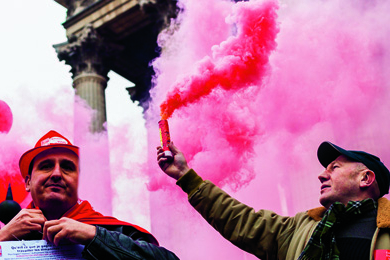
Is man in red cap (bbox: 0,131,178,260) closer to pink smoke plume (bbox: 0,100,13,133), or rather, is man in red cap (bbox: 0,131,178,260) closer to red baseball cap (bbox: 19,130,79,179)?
red baseball cap (bbox: 19,130,79,179)

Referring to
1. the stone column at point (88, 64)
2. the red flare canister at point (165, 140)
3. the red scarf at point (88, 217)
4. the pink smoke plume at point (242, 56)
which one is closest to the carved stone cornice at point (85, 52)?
the stone column at point (88, 64)

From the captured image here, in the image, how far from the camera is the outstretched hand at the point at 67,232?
2.34 metres

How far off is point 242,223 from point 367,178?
0.85 m

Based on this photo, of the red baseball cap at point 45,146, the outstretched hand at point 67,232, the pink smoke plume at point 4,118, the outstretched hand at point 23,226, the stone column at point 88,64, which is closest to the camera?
the outstretched hand at point 67,232

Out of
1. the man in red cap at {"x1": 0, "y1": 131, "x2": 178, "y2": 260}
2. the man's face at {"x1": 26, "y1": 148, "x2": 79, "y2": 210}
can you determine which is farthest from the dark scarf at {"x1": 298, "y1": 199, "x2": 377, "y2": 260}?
the man's face at {"x1": 26, "y1": 148, "x2": 79, "y2": 210}

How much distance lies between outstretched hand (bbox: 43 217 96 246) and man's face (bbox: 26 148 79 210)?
0.40 meters

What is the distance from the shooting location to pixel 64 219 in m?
2.41

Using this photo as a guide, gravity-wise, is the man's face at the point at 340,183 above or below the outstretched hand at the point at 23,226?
above

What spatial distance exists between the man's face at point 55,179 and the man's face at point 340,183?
60.6 inches

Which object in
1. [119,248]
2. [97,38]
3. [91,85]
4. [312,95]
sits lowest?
[119,248]

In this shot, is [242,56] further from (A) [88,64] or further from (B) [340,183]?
(A) [88,64]

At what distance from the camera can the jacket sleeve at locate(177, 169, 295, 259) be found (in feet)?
10.2

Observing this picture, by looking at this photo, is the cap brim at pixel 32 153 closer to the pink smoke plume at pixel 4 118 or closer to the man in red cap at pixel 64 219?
the man in red cap at pixel 64 219

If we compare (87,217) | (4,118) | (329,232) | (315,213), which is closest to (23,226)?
(87,217)
